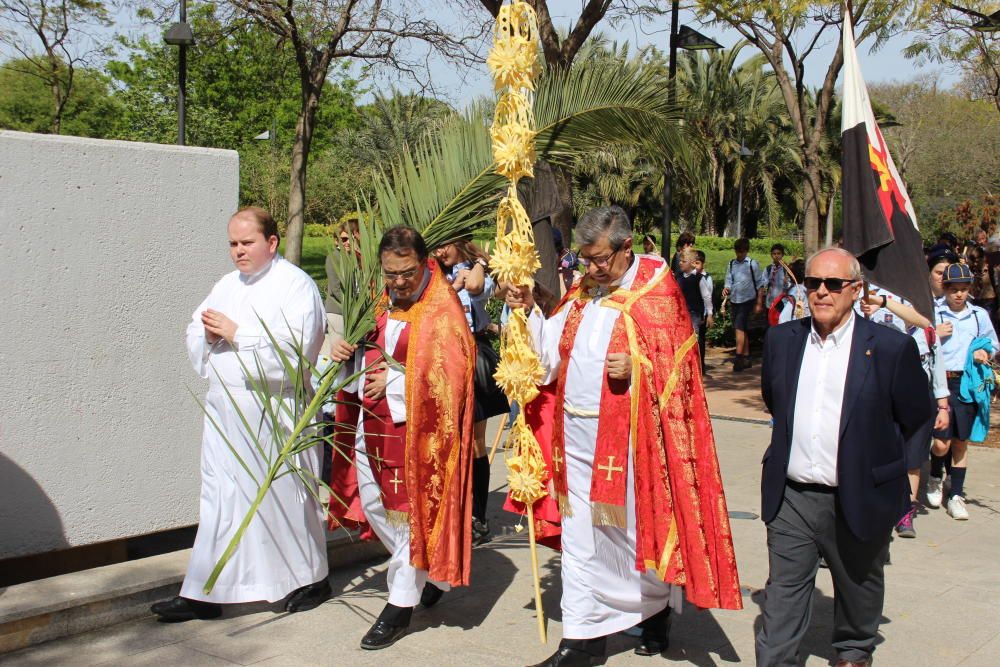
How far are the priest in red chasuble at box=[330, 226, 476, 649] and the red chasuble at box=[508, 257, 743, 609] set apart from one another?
701mm

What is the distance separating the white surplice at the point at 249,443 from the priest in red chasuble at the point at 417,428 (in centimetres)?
30

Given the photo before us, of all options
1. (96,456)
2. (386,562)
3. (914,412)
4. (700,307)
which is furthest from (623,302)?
(700,307)

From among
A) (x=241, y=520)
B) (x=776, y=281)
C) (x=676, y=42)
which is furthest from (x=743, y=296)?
(x=241, y=520)

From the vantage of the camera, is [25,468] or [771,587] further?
[25,468]

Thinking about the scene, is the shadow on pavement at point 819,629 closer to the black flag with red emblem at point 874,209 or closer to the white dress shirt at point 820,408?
the white dress shirt at point 820,408

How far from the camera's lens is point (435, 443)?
16.9ft

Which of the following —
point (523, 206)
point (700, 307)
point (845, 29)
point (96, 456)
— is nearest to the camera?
point (523, 206)

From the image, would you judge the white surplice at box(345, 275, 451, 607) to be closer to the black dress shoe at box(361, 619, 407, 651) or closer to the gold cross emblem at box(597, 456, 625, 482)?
the black dress shoe at box(361, 619, 407, 651)

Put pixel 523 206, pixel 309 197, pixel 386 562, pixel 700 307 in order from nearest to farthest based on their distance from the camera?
pixel 523 206
pixel 386 562
pixel 700 307
pixel 309 197

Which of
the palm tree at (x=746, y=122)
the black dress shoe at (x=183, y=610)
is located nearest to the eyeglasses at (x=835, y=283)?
the black dress shoe at (x=183, y=610)

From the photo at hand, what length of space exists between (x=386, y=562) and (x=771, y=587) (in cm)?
275

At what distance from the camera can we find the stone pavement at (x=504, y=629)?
4.93m

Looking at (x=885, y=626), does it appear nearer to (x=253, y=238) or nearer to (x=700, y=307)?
(x=253, y=238)

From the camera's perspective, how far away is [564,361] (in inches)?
195
